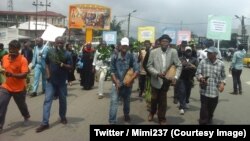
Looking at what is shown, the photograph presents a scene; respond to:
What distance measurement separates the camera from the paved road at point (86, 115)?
7803 millimetres

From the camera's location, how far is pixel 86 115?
9.72 meters

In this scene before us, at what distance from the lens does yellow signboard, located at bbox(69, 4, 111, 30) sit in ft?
90.9

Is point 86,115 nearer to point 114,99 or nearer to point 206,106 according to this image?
point 114,99

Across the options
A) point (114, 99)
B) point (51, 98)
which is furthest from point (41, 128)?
point (114, 99)

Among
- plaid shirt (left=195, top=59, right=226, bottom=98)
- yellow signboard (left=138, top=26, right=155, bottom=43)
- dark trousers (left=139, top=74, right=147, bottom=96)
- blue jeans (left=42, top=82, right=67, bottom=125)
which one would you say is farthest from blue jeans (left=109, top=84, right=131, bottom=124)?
yellow signboard (left=138, top=26, right=155, bottom=43)

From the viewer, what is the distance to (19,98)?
8305 millimetres

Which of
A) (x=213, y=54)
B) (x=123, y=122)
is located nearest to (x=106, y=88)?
(x=123, y=122)

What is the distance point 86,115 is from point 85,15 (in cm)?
1871

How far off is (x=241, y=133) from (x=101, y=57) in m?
6.91

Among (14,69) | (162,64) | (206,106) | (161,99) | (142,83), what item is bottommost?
(142,83)

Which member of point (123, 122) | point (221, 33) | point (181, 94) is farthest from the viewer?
point (221, 33)

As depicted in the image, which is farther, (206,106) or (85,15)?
(85,15)

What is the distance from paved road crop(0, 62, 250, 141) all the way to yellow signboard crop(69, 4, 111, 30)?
1444cm

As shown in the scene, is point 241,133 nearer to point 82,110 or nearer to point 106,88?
point 82,110
